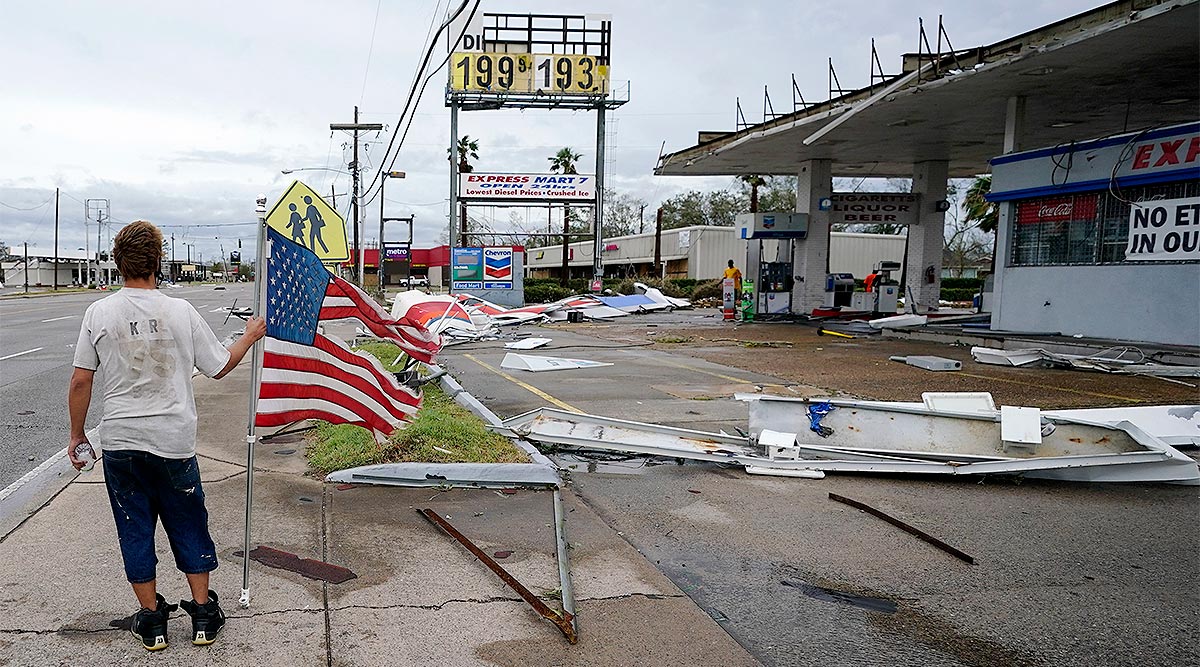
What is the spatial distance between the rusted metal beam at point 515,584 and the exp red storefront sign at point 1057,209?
14.8 meters

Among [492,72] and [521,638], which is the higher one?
[492,72]

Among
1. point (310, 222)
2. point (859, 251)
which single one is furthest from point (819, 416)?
point (859, 251)

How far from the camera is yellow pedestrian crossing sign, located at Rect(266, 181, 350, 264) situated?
730 centimetres

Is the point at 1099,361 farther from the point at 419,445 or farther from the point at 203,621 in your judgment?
the point at 203,621

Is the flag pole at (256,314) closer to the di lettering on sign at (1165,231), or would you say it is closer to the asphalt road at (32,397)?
the asphalt road at (32,397)

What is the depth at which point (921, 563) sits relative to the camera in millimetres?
4879

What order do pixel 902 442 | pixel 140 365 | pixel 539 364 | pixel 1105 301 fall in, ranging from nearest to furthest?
→ pixel 140 365
pixel 902 442
pixel 539 364
pixel 1105 301

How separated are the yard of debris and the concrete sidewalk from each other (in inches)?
266

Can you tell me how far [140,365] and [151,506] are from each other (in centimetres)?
64

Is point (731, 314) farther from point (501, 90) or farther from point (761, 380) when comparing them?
point (761, 380)

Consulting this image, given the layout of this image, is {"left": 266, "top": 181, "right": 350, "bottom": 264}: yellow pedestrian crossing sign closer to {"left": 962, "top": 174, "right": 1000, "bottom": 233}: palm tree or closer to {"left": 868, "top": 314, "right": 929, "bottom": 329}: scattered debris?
{"left": 868, "top": 314, "right": 929, "bottom": 329}: scattered debris

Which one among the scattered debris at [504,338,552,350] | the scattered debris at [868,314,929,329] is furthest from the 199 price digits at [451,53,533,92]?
the scattered debris at [868,314,929,329]

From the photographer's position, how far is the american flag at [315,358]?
4340 millimetres

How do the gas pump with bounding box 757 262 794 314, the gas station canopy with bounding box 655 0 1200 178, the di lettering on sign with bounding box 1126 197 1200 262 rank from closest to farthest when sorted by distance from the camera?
1. the gas station canopy with bounding box 655 0 1200 178
2. the di lettering on sign with bounding box 1126 197 1200 262
3. the gas pump with bounding box 757 262 794 314
